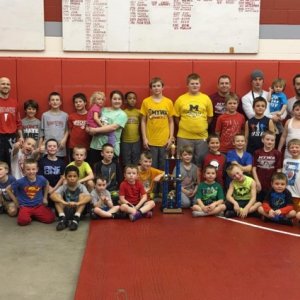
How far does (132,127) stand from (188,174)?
1.15 metres

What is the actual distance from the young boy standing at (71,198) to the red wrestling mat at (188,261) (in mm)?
294

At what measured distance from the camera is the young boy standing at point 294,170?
6039mm

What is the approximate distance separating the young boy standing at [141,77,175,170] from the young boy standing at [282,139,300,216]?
170cm

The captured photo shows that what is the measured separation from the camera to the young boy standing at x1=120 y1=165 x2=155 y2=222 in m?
6.01

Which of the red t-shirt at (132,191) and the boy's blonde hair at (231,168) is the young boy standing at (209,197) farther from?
the red t-shirt at (132,191)

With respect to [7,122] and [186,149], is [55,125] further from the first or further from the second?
[186,149]

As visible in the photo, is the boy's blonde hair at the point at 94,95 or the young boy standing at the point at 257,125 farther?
the boy's blonde hair at the point at 94,95

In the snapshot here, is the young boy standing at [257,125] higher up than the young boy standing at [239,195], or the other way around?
the young boy standing at [257,125]

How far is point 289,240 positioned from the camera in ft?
17.0

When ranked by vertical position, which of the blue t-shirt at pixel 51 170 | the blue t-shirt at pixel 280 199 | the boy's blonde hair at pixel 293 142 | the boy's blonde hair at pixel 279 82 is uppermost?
the boy's blonde hair at pixel 279 82

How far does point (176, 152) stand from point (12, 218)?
2.41 metres

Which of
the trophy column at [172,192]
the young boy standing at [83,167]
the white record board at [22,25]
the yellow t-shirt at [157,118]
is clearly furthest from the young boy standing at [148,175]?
the white record board at [22,25]

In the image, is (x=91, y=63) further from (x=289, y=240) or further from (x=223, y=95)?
(x=289, y=240)

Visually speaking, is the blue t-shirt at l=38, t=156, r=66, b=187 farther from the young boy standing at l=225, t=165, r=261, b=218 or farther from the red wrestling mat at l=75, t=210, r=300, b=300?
the young boy standing at l=225, t=165, r=261, b=218
